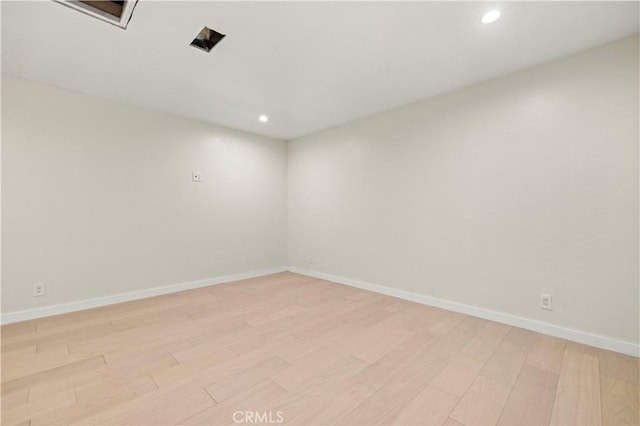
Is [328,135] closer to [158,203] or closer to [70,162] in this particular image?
[158,203]

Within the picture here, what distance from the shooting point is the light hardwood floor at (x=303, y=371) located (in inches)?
53.2

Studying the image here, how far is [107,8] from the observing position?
68.3 inches

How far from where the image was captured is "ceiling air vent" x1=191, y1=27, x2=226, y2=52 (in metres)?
1.97

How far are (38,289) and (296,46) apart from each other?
11.0 feet

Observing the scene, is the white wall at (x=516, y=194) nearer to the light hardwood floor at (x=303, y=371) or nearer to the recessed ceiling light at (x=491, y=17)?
the light hardwood floor at (x=303, y=371)

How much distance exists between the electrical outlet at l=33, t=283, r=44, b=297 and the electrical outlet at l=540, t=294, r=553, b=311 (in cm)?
468

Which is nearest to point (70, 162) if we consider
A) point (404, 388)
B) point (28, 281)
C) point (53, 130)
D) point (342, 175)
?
point (53, 130)

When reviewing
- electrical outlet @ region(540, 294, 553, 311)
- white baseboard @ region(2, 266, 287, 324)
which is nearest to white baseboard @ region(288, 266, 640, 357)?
electrical outlet @ region(540, 294, 553, 311)

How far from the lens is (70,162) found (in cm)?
278

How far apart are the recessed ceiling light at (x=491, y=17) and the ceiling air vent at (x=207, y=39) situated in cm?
183

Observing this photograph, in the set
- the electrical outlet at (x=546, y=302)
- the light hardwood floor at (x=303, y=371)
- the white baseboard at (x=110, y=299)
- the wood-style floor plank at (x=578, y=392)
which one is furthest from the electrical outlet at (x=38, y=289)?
the electrical outlet at (x=546, y=302)

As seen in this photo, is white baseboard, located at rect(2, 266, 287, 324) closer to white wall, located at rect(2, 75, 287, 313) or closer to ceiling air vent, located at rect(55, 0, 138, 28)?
white wall, located at rect(2, 75, 287, 313)

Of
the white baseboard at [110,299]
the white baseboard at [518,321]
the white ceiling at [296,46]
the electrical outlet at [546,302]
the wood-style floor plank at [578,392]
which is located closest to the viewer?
the wood-style floor plank at [578,392]

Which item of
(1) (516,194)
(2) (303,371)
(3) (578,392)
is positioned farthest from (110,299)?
(1) (516,194)
